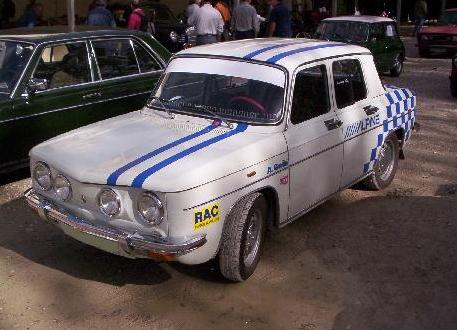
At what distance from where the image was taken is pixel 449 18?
60.6ft

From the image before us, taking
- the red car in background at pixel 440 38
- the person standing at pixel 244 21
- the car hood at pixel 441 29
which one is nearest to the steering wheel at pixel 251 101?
the person standing at pixel 244 21

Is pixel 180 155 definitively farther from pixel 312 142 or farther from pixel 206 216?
pixel 312 142

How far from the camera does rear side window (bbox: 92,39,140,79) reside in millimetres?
6855

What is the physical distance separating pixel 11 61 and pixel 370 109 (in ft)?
Answer: 11.8

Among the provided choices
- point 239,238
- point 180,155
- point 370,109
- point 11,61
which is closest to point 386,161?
point 370,109

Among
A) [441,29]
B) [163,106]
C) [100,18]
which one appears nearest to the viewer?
[163,106]

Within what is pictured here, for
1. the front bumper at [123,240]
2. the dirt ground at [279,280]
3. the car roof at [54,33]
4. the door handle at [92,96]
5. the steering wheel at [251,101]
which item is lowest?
the dirt ground at [279,280]

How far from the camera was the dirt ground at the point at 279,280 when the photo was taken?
12.9ft

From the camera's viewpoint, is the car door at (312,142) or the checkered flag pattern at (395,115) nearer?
the car door at (312,142)

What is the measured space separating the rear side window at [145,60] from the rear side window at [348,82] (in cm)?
278

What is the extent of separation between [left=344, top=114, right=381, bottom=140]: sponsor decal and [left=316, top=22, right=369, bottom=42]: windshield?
755 centimetres

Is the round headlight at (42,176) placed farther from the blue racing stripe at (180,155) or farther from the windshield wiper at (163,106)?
the windshield wiper at (163,106)

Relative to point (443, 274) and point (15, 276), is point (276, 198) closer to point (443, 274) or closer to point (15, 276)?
point (443, 274)

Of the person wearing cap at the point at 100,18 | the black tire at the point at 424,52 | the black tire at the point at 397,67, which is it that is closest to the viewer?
the person wearing cap at the point at 100,18
